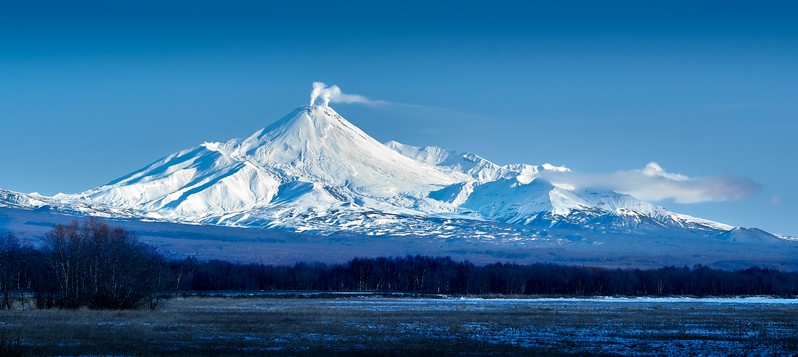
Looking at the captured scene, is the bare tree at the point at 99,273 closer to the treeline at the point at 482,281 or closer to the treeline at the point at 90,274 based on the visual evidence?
the treeline at the point at 90,274

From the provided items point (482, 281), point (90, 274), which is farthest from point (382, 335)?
point (482, 281)

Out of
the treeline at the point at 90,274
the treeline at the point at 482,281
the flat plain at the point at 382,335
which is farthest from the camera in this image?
the treeline at the point at 482,281

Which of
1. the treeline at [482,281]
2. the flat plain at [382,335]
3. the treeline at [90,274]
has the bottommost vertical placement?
the flat plain at [382,335]

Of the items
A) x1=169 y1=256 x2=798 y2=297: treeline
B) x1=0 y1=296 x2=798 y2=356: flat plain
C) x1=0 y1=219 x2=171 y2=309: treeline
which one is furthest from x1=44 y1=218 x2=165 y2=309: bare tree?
x1=169 y1=256 x2=798 y2=297: treeline

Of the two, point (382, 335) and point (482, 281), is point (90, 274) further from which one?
point (482, 281)

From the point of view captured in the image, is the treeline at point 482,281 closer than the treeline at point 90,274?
No

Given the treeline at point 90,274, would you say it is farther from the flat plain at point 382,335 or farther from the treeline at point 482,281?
the treeline at point 482,281

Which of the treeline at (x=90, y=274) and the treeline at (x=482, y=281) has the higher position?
the treeline at (x=482, y=281)

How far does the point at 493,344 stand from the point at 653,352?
694cm

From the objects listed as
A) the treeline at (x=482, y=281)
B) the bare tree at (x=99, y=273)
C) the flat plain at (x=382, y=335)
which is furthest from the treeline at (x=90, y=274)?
the treeline at (x=482, y=281)

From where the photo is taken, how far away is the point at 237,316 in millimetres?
65062

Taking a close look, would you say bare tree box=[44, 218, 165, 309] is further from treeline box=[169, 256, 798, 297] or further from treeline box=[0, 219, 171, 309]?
treeline box=[169, 256, 798, 297]

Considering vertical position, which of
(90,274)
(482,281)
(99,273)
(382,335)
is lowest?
(382,335)

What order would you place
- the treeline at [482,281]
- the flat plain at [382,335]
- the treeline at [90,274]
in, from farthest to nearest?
the treeline at [482,281] → the treeline at [90,274] → the flat plain at [382,335]
